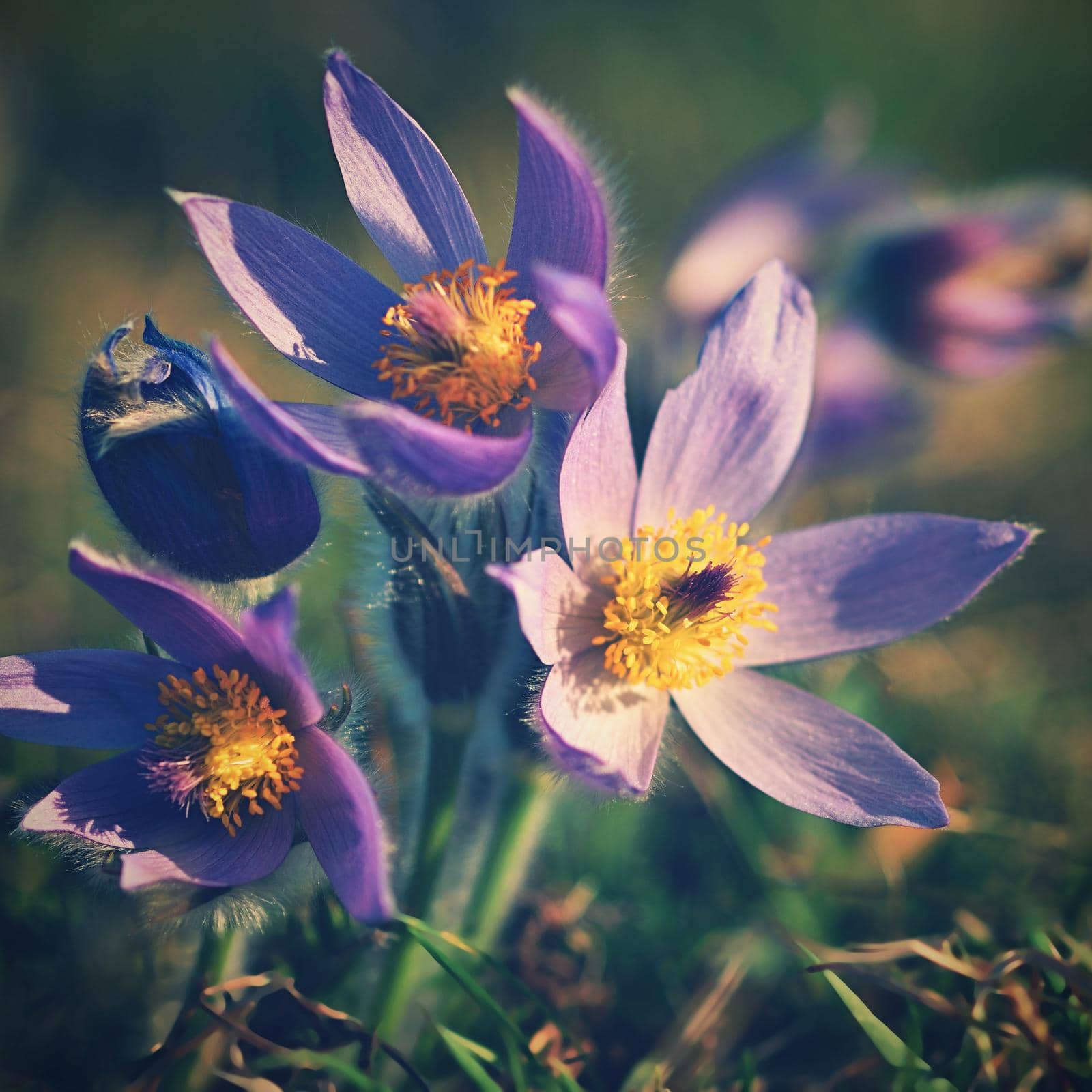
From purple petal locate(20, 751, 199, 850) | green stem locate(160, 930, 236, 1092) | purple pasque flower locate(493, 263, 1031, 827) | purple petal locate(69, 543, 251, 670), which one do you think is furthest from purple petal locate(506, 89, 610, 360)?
green stem locate(160, 930, 236, 1092)

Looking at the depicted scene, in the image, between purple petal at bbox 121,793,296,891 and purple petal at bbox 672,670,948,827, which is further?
purple petal at bbox 672,670,948,827

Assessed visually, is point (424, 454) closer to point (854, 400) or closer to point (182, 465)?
point (182, 465)

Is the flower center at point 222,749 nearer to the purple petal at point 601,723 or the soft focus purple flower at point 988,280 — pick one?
the purple petal at point 601,723

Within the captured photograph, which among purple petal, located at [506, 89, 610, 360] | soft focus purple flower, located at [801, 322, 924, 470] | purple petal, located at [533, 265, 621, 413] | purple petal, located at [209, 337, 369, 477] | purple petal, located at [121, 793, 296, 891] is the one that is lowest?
purple petal, located at [121, 793, 296, 891]

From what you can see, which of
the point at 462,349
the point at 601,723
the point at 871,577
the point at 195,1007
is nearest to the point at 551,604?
the point at 601,723

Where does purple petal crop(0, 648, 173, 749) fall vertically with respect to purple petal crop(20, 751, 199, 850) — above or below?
above

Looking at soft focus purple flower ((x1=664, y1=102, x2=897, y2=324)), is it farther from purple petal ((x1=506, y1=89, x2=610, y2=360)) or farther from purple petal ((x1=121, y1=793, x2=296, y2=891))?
purple petal ((x1=121, y1=793, x2=296, y2=891))

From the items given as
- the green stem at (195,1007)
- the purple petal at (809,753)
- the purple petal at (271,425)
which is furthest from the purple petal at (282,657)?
the purple petal at (809,753)
